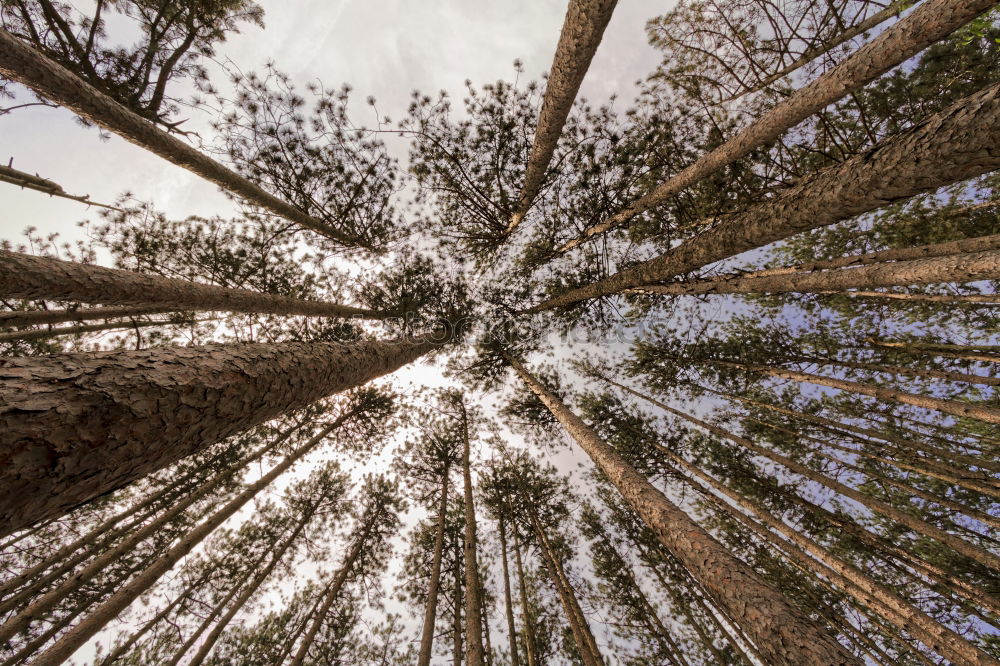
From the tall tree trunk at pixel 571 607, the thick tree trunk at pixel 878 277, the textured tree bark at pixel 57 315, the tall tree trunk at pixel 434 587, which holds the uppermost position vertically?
the thick tree trunk at pixel 878 277

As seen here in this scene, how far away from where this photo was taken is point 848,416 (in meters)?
7.50

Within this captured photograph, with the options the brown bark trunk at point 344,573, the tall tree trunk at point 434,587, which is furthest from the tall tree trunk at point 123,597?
the tall tree trunk at point 434,587

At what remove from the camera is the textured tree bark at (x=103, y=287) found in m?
3.27

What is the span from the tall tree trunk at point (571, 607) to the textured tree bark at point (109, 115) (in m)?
9.48

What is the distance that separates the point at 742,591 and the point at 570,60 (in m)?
4.48

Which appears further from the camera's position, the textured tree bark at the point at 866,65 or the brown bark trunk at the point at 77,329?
the brown bark trunk at the point at 77,329

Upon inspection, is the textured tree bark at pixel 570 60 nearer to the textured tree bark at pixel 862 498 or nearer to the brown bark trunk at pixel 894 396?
the brown bark trunk at pixel 894 396

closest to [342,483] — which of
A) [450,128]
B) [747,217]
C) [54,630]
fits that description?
[54,630]

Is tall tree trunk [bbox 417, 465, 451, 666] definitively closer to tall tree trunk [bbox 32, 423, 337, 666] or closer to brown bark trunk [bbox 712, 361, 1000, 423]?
tall tree trunk [bbox 32, 423, 337, 666]

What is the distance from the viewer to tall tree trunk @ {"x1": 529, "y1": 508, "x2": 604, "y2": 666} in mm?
6413

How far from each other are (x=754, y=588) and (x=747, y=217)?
3.06m

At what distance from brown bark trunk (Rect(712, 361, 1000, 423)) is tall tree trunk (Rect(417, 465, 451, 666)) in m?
8.02

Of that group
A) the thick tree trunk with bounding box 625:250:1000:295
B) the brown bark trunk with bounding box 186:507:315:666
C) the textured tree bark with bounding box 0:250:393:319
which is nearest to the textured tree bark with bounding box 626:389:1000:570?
the thick tree trunk with bounding box 625:250:1000:295

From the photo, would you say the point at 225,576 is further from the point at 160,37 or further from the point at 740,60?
the point at 740,60
